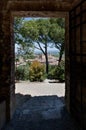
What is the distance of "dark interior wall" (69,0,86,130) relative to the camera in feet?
19.0

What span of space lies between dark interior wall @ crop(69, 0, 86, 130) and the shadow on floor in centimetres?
36

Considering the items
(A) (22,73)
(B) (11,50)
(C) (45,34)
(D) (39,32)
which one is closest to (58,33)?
(C) (45,34)

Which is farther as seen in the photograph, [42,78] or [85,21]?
[42,78]

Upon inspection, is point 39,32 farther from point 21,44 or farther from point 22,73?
point 22,73

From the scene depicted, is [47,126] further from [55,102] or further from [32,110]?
[55,102]

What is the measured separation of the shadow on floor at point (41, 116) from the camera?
6.21 meters

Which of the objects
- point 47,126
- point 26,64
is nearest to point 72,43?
point 47,126

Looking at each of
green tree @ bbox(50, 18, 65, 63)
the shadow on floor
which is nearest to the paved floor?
the shadow on floor

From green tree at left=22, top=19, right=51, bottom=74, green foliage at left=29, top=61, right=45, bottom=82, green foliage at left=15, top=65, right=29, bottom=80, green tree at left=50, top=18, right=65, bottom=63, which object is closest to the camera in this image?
green foliage at left=29, top=61, right=45, bottom=82

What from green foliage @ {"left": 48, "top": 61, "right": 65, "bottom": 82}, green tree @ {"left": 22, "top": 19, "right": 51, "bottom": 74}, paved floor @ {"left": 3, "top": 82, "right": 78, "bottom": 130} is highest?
green tree @ {"left": 22, "top": 19, "right": 51, "bottom": 74}

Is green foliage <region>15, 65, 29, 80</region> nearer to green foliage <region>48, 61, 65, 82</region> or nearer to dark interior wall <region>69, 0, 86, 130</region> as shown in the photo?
green foliage <region>48, 61, 65, 82</region>

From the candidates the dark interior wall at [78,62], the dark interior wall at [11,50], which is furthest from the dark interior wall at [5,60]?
the dark interior wall at [78,62]

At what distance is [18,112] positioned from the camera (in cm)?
754

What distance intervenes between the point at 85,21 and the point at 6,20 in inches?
84.6
